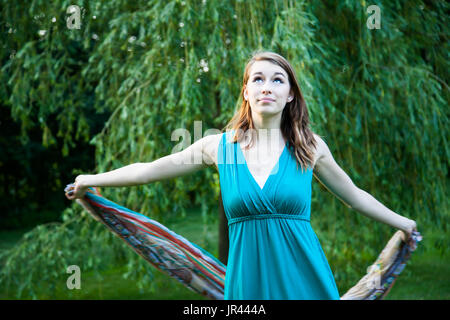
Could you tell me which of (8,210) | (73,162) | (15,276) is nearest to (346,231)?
(15,276)

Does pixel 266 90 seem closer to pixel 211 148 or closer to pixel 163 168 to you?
pixel 211 148

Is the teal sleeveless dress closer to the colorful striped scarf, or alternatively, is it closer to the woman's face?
the woman's face

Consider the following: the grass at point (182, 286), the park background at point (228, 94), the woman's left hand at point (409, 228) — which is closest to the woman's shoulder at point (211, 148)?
the woman's left hand at point (409, 228)

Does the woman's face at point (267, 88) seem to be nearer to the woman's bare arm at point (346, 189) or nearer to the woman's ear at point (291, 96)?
the woman's ear at point (291, 96)

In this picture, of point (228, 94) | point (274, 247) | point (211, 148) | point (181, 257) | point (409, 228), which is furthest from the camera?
point (228, 94)

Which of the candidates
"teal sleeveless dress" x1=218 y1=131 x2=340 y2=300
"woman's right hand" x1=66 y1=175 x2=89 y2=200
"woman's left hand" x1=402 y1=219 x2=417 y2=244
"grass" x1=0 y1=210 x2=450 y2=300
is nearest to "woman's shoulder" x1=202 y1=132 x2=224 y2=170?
"teal sleeveless dress" x1=218 y1=131 x2=340 y2=300

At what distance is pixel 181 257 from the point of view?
272 cm

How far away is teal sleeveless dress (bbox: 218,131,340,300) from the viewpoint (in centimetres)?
205

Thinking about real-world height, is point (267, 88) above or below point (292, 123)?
above

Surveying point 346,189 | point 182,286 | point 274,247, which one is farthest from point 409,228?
point 182,286

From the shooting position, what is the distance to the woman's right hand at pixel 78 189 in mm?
2412

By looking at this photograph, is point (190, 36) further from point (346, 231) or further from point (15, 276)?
point (15, 276)

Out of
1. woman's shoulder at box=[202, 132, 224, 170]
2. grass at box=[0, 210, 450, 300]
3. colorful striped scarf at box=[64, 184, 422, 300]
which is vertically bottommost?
grass at box=[0, 210, 450, 300]

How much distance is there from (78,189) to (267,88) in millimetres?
1035
